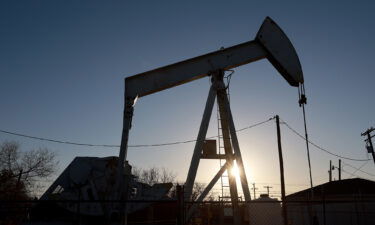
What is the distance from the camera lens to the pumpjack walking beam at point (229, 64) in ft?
31.2

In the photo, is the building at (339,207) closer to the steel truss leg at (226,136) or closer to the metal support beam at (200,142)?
the steel truss leg at (226,136)

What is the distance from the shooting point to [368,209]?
16453 mm

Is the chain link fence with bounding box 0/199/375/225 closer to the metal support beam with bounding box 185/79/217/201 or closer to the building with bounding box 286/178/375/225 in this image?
the metal support beam with bounding box 185/79/217/201

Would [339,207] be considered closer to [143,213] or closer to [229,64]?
[143,213]

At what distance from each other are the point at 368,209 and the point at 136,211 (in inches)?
526

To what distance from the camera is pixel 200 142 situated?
29.9 ft

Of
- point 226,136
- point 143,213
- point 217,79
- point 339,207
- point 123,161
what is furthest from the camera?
point 339,207

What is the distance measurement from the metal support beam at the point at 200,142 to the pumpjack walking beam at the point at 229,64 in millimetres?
724

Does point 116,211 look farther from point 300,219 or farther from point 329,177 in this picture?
point 329,177

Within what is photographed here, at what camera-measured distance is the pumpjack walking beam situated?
9500mm

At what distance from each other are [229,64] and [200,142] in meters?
2.88

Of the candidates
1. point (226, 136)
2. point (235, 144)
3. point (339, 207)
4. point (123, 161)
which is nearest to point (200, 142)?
point (226, 136)

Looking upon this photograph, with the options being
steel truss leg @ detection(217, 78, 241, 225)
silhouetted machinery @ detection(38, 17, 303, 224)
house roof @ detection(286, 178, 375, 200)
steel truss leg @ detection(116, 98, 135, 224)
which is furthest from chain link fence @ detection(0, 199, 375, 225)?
house roof @ detection(286, 178, 375, 200)

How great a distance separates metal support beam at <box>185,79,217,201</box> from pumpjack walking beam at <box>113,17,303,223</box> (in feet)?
2.37
